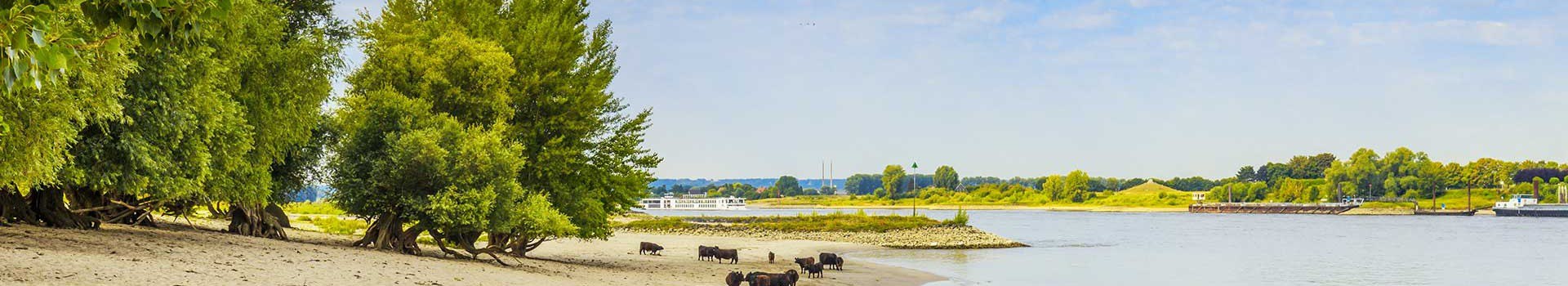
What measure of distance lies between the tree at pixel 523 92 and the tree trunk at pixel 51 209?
551 cm

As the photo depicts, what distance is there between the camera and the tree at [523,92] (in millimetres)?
31078

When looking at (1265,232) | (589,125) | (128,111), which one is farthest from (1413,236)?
(128,111)

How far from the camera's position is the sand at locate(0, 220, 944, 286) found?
59.8ft

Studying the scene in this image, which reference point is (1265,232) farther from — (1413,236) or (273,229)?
(273,229)

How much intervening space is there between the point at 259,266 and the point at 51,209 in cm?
908

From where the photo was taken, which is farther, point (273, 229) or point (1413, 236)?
point (1413, 236)

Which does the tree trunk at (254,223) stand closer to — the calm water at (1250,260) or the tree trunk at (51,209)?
the tree trunk at (51,209)

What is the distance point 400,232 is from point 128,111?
28.6 feet

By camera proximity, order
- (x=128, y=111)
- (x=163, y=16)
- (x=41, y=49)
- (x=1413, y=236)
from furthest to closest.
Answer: (x=1413, y=236) → (x=128, y=111) → (x=163, y=16) → (x=41, y=49)

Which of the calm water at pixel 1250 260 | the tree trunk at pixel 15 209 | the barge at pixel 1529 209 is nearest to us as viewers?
the tree trunk at pixel 15 209

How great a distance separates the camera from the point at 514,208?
28.6m

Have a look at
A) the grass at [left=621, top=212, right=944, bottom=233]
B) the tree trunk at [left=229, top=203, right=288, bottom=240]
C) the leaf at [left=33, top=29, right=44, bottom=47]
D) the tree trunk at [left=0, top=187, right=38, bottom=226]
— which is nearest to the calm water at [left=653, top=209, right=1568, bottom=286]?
the grass at [left=621, top=212, right=944, bottom=233]

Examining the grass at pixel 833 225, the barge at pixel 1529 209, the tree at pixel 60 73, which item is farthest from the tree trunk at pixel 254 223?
the barge at pixel 1529 209

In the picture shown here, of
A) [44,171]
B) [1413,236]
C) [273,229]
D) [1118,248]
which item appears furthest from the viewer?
[1413,236]
